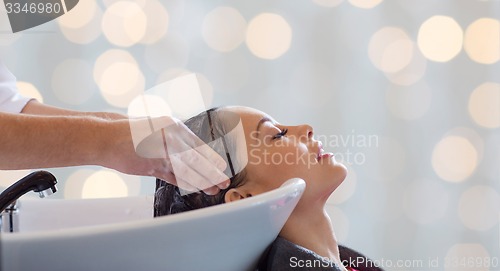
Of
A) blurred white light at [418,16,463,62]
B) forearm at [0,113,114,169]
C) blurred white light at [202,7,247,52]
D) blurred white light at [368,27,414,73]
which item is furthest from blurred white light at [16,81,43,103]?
blurred white light at [418,16,463,62]

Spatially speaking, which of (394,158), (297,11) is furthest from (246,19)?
(394,158)

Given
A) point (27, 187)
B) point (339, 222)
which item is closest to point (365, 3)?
point (339, 222)

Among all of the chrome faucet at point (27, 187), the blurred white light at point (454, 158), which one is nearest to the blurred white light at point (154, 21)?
the chrome faucet at point (27, 187)

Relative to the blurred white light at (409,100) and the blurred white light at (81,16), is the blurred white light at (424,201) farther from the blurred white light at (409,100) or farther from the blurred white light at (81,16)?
the blurred white light at (81,16)

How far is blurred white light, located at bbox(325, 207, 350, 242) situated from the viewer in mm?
1663

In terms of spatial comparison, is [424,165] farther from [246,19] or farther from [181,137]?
[181,137]

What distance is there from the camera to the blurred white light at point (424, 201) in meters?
1.70

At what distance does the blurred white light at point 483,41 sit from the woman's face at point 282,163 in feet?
2.82

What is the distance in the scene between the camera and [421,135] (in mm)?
1693

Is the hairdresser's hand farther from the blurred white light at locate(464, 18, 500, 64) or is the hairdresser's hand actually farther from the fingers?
the blurred white light at locate(464, 18, 500, 64)

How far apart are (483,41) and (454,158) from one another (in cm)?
35

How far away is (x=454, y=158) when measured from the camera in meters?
1.71

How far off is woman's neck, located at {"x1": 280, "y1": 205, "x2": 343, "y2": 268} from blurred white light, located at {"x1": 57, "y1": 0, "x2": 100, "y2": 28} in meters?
0.76

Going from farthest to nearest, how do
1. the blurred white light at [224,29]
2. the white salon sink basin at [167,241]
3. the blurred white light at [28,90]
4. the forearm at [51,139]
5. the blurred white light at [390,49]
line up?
the blurred white light at [390,49], the blurred white light at [224,29], the blurred white light at [28,90], the forearm at [51,139], the white salon sink basin at [167,241]
